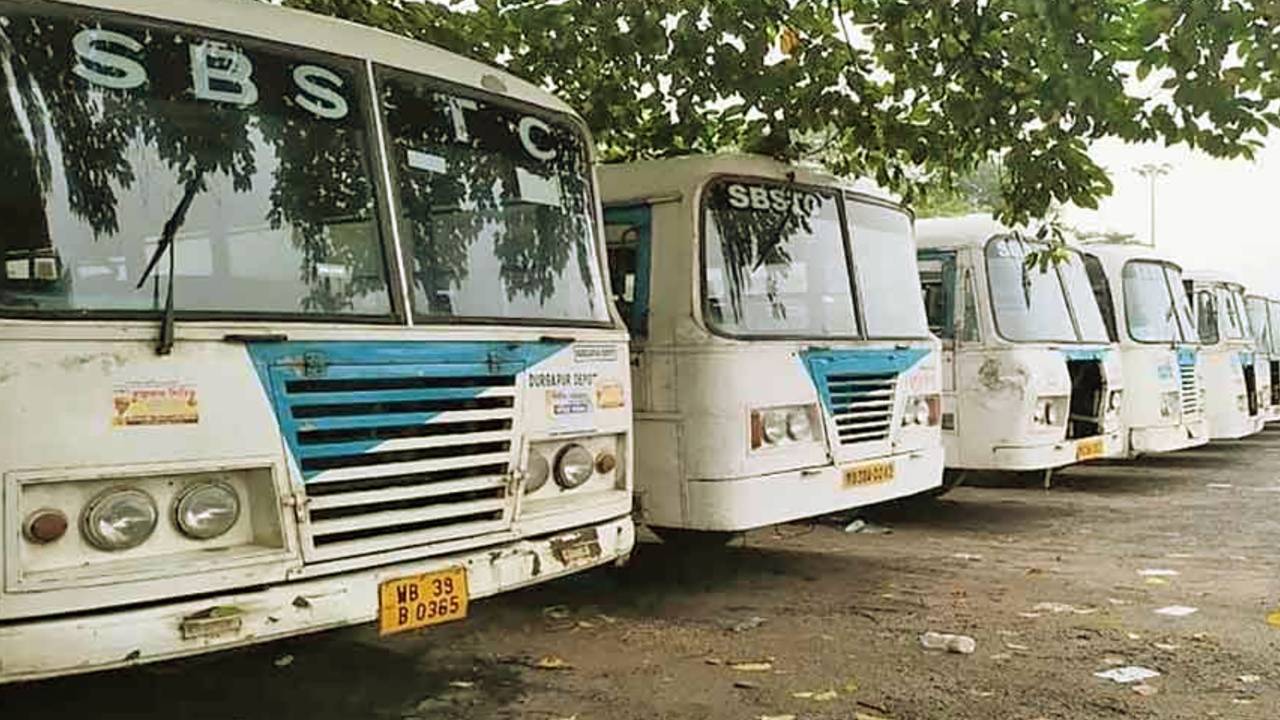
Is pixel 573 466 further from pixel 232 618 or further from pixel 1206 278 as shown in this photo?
pixel 1206 278

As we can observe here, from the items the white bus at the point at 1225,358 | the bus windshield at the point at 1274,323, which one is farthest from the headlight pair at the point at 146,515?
the bus windshield at the point at 1274,323

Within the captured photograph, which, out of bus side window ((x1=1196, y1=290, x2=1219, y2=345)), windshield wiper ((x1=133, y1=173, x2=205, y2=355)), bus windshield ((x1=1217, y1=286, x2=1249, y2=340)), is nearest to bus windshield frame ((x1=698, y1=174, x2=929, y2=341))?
windshield wiper ((x1=133, y1=173, x2=205, y2=355))

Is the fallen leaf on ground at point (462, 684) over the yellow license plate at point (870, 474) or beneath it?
beneath

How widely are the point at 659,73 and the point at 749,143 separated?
2.52 feet

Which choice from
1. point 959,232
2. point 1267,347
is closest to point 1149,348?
point 959,232

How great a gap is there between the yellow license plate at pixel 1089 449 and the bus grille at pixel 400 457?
6286 mm

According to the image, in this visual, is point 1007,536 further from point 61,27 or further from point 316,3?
point 61,27

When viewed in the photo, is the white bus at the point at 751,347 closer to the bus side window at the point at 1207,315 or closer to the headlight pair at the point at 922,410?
the headlight pair at the point at 922,410

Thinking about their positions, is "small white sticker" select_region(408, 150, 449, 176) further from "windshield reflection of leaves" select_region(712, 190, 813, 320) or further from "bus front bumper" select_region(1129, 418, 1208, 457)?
"bus front bumper" select_region(1129, 418, 1208, 457)

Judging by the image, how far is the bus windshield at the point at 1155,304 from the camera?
11180mm

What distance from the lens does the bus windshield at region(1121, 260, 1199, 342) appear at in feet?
36.7

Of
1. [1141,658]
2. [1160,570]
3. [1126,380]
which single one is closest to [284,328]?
Result: [1141,658]

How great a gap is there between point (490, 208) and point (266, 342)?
124 centimetres

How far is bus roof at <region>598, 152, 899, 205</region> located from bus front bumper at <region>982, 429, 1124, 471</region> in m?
3.17
